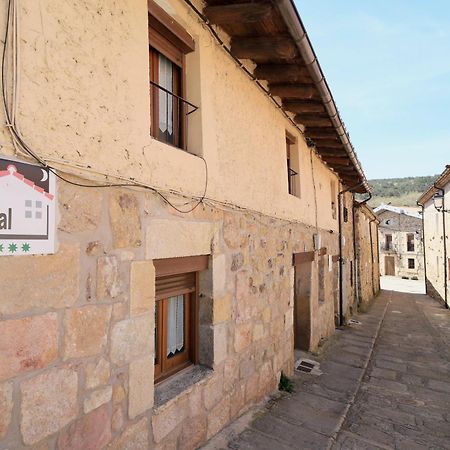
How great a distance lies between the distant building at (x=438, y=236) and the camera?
46.1ft

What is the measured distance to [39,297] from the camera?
1696mm

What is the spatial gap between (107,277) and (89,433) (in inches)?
36.0

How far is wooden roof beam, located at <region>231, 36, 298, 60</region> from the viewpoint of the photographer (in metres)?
3.27

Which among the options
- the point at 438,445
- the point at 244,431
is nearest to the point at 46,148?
the point at 244,431

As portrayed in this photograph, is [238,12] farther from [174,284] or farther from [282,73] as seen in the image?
[174,284]

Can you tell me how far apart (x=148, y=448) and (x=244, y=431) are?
4.76 feet

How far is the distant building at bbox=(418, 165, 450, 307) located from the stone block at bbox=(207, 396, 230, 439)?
12.9m

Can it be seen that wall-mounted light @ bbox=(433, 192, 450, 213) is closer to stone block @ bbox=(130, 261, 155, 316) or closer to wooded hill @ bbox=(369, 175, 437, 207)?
stone block @ bbox=(130, 261, 155, 316)

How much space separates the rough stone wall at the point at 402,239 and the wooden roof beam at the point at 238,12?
116 feet

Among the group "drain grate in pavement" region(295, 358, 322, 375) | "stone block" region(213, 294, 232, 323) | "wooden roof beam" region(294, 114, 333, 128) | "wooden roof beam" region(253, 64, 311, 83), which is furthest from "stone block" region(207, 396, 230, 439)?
"wooden roof beam" region(294, 114, 333, 128)

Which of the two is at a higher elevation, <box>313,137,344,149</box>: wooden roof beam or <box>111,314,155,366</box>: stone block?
<box>313,137,344,149</box>: wooden roof beam

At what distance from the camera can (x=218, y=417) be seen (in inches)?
125

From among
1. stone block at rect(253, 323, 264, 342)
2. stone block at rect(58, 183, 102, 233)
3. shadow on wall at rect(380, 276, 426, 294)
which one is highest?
stone block at rect(58, 183, 102, 233)

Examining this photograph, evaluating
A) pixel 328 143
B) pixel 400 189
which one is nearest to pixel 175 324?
pixel 328 143
